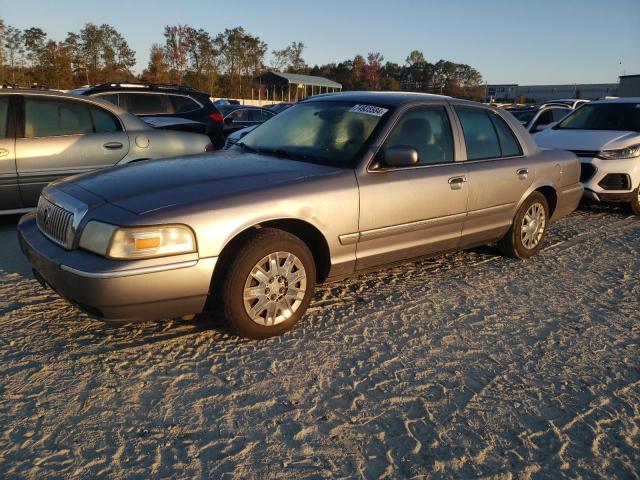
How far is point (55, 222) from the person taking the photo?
10.5 ft

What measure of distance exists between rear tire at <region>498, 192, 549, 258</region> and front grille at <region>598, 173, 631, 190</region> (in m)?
2.49

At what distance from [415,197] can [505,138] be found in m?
1.52

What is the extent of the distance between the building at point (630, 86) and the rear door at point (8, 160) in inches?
1333

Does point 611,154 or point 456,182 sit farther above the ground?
point 611,154

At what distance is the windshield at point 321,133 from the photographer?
3.84 metres

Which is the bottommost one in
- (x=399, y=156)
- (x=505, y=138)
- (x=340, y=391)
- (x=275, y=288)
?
(x=340, y=391)

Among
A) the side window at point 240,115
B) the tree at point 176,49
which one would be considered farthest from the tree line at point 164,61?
the side window at point 240,115

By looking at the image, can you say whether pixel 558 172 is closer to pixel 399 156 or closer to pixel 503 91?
pixel 399 156

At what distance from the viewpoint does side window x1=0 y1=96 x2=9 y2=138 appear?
17.3ft

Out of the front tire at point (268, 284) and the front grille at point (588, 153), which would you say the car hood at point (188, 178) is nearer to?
the front tire at point (268, 284)

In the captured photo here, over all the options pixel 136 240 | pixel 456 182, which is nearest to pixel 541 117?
pixel 456 182

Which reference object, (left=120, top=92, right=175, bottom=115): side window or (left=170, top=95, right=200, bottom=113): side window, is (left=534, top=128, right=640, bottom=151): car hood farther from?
(left=120, top=92, right=175, bottom=115): side window

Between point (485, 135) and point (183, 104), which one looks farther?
point (183, 104)

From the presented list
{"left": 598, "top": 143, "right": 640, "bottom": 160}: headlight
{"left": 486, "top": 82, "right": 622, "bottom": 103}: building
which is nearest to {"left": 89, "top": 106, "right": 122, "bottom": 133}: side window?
{"left": 598, "top": 143, "right": 640, "bottom": 160}: headlight
